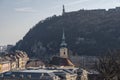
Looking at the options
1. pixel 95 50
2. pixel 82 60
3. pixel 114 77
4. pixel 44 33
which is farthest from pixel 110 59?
pixel 44 33

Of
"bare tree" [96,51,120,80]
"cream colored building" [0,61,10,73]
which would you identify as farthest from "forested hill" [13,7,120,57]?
"bare tree" [96,51,120,80]

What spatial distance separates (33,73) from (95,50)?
262 ft

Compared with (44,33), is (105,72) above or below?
below

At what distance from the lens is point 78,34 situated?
17175cm

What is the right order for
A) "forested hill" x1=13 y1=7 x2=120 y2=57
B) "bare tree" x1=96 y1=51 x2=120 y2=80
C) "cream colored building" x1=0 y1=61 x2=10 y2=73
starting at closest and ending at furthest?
"bare tree" x1=96 y1=51 x2=120 y2=80 < "cream colored building" x1=0 y1=61 x2=10 y2=73 < "forested hill" x1=13 y1=7 x2=120 y2=57

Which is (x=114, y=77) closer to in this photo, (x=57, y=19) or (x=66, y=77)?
(x=66, y=77)

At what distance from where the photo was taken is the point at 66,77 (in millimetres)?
78125

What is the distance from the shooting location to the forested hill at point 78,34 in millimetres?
156750

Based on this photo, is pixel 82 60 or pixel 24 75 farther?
pixel 82 60

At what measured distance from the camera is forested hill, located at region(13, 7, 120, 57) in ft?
514

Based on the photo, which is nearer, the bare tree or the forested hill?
the bare tree

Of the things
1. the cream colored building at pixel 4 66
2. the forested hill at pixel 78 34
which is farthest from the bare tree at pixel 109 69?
the forested hill at pixel 78 34

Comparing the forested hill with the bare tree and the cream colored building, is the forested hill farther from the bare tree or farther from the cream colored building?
the bare tree

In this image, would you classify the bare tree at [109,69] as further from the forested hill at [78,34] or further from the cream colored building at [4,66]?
the forested hill at [78,34]
